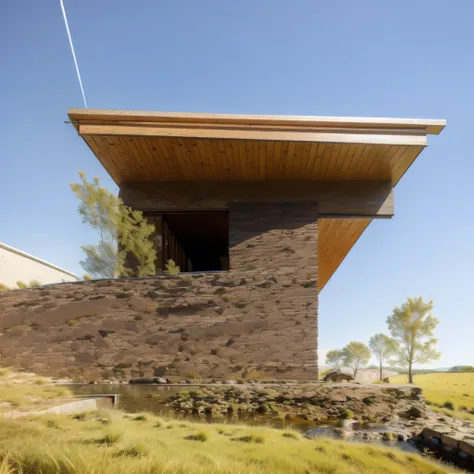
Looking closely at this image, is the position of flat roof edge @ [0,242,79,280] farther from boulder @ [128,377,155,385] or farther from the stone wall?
boulder @ [128,377,155,385]

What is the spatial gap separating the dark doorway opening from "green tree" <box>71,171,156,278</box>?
0.75 metres

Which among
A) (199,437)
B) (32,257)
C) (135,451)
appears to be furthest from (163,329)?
(32,257)

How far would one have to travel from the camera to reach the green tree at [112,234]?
8.77 metres

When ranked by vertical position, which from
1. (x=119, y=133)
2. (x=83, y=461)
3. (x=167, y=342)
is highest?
(x=119, y=133)

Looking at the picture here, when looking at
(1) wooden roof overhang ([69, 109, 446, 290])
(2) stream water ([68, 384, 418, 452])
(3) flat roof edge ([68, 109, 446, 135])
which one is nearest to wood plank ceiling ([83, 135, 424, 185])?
(1) wooden roof overhang ([69, 109, 446, 290])

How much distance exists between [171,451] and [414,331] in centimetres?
1549

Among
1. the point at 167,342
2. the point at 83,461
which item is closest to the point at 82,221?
the point at 167,342

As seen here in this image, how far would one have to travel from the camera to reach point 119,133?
7.50 m

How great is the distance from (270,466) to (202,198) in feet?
21.6

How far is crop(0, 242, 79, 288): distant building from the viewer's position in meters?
12.4

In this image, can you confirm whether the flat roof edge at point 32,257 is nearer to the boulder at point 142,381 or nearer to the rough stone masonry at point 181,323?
the rough stone masonry at point 181,323

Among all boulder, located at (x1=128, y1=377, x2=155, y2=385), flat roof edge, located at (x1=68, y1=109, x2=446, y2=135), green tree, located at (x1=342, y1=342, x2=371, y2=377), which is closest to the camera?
boulder, located at (x1=128, y1=377, x2=155, y2=385)

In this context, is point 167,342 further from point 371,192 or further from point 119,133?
point 371,192

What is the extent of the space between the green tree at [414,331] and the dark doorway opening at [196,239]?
7.95m
